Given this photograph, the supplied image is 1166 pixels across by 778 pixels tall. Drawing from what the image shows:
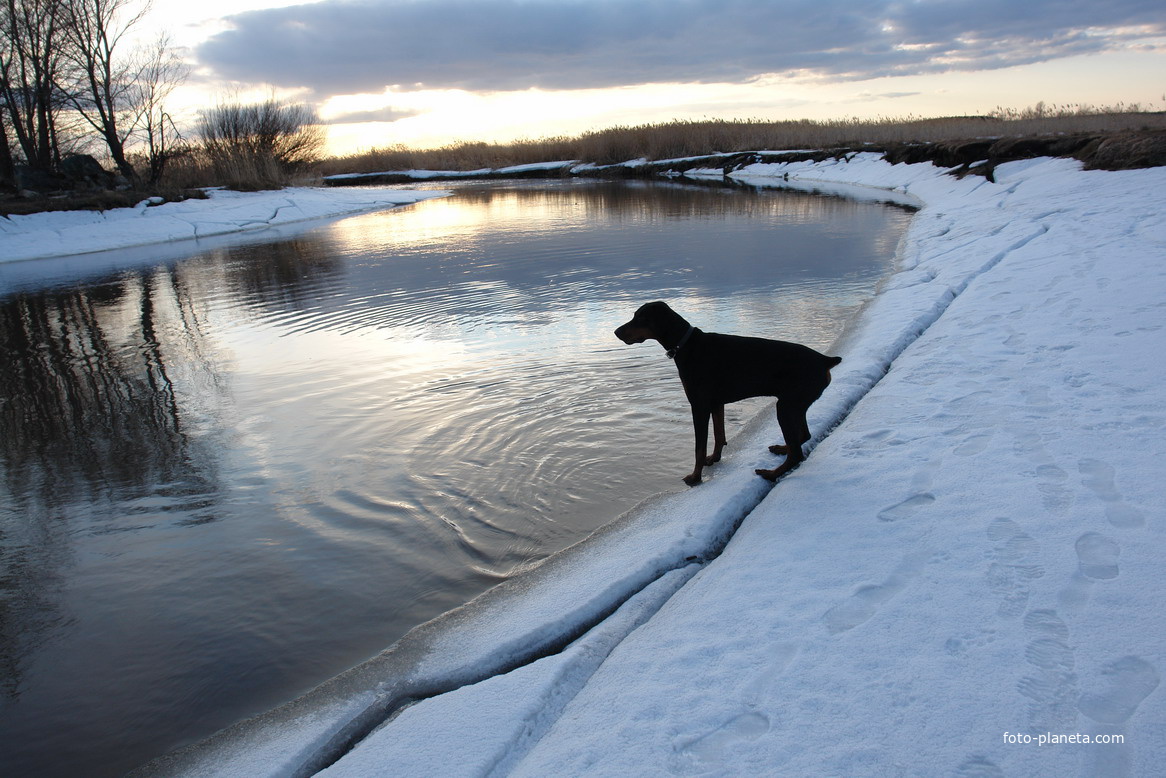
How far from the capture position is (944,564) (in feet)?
9.41

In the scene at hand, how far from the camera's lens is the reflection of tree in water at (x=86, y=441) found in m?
4.13

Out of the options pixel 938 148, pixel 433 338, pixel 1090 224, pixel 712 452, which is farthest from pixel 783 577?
pixel 938 148

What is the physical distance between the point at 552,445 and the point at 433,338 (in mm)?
3570

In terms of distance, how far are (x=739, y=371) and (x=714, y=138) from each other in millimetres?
45356

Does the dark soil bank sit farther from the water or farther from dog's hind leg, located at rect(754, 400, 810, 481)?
dog's hind leg, located at rect(754, 400, 810, 481)

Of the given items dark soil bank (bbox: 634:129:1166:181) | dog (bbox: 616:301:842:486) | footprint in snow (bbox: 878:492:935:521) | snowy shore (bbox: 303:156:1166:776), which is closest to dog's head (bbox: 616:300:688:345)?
dog (bbox: 616:301:842:486)

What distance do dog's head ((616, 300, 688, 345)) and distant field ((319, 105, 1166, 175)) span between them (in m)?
30.6

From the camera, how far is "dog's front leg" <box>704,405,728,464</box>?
14.5 ft

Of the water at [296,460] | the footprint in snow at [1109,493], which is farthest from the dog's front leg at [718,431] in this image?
the footprint in snow at [1109,493]

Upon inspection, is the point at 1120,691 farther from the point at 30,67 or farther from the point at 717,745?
the point at 30,67

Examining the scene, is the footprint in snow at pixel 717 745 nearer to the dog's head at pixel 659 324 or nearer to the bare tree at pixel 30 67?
the dog's head at pixel 659 324

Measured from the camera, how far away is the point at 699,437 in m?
4.30

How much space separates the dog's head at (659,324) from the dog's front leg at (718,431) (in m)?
0.51

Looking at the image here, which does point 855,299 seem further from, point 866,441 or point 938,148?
point 938,148
